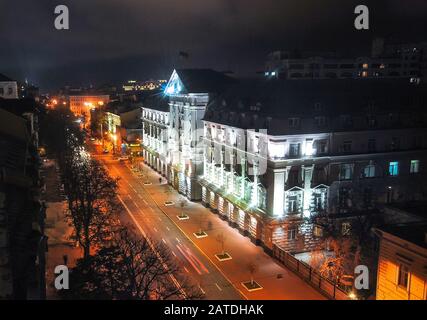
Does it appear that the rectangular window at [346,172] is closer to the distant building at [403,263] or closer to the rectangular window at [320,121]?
the rectangular window at [320,121]

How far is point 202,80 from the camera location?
64312 millimetres

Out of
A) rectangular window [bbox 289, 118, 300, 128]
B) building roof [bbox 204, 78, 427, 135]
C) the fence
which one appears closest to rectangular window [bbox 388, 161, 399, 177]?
building roof [bbox 204, 78, 427, 135]

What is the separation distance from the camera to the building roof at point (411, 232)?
2448 centimetres

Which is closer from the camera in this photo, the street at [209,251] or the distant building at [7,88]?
the street at [209,251]

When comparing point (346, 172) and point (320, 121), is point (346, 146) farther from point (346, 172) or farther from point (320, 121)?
point (320, 121)

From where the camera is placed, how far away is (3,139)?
28.5 meters

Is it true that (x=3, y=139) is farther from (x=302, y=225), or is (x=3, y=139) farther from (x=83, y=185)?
(x=302, y=225)

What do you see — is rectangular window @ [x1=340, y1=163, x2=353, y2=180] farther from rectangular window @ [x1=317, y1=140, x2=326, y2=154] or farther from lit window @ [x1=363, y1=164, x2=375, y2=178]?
rectangular window @ [x1=317, y1=140, x2=326, y2=154]

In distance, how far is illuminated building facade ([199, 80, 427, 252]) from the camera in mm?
45188

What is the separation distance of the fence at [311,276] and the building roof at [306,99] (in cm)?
1241

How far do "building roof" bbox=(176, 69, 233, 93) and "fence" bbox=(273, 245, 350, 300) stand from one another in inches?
1084

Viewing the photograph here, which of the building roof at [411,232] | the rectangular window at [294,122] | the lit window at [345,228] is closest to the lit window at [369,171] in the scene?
the lit window at [345,228]
